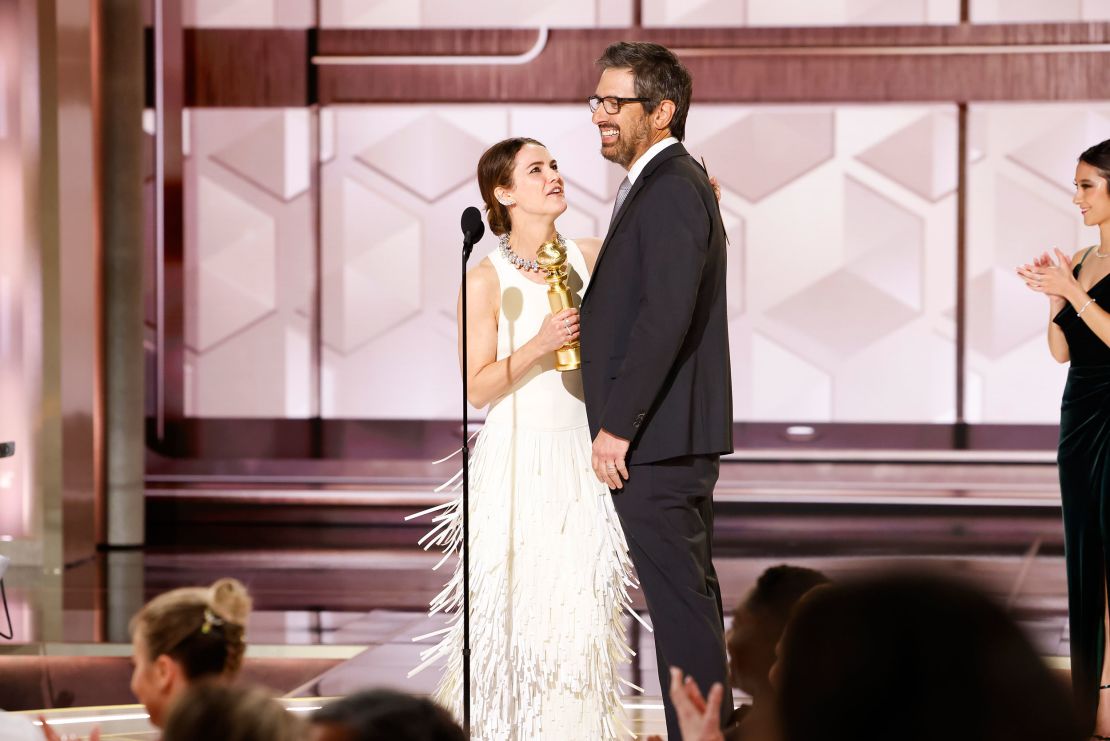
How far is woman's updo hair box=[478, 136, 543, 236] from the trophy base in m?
0.34

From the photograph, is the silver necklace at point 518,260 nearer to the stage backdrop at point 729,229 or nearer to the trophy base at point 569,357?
the trophy base at point 569,357

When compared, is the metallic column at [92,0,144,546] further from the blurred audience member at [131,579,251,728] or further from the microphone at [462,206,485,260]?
the blurred audience member at [131,579,251,728]

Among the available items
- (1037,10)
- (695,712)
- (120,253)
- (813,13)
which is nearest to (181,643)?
(695,712)

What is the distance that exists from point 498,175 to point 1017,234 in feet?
13.5

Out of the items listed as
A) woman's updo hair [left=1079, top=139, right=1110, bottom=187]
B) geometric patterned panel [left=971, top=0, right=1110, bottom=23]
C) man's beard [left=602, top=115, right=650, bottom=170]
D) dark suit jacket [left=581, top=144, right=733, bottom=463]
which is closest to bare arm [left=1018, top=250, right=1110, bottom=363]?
woman's updo hair [left=1079, top=139, right=1110, bottom=187]

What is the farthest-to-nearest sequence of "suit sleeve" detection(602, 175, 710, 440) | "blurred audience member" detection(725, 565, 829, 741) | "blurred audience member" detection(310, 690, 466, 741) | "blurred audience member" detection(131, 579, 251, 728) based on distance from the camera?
"suit sleeve" detection(602, 175, 710, 440), "blurred audience member" detection(131, 579, 251, 728), "blurred audience member" detection(725, 565, 829, 741), "blurred audience member" detection(310, 690, 466, 741)

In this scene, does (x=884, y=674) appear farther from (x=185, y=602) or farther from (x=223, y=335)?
(x=223, y=335)

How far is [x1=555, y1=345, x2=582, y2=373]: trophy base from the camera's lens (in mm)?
2662

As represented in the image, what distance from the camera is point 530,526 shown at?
9.23 ft

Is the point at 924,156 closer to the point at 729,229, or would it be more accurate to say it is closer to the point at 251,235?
the point at 729,229

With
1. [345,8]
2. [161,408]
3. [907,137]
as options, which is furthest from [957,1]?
[161,408]

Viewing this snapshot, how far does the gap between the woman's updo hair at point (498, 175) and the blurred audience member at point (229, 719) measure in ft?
5.67

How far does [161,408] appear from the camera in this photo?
21.4 ft

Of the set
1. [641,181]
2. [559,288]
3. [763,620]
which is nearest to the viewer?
[763,620]
